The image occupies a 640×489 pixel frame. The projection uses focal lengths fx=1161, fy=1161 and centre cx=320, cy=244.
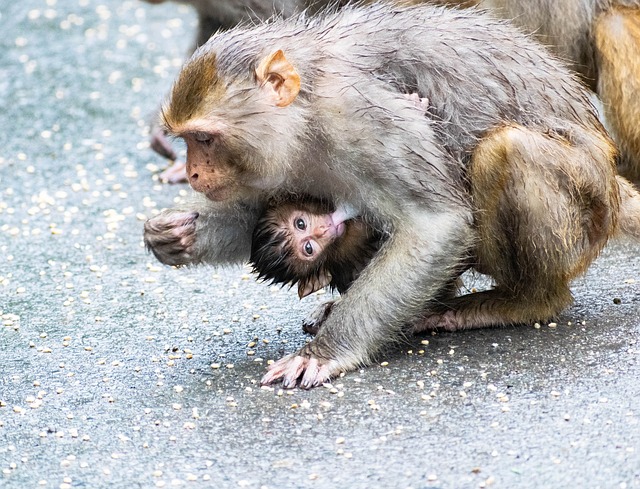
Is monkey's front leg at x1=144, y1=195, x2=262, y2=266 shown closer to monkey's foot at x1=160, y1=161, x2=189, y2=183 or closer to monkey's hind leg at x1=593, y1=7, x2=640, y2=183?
monkey's foot at x1=160, y1=161, x2=189, y2=183

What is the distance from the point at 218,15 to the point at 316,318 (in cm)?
340

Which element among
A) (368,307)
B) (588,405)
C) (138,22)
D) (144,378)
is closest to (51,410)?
(144,378)

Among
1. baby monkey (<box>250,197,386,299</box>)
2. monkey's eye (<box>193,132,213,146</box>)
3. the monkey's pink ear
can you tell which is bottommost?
baby monkey (<box>250,197,386,299</box>)

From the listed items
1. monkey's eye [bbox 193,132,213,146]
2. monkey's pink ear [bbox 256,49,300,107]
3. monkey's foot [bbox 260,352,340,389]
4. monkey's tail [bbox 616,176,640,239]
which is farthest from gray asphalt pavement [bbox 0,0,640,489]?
monkey's pink ear [bbox 256,49,300,107]

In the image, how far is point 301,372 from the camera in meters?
5.25

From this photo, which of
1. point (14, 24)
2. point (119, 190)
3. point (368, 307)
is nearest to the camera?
point (368, 307)

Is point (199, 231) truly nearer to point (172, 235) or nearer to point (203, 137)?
point (172, 235)

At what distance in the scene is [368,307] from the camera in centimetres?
524

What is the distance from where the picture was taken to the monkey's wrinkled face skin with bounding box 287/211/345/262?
215 inches

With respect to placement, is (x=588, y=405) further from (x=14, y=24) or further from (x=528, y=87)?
(x=14, y=24)

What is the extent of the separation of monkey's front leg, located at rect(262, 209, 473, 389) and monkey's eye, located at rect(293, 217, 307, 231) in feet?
1.24

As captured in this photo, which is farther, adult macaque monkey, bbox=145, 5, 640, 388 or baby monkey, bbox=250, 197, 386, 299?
baby monkey, bbox=250, 197, 386, 299

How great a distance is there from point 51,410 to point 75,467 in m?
0.62

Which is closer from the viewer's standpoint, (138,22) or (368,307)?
(368,307)
